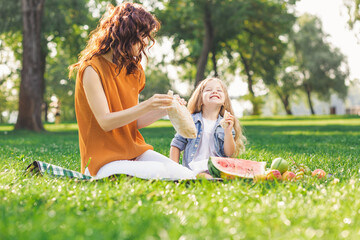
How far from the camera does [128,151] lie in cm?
378

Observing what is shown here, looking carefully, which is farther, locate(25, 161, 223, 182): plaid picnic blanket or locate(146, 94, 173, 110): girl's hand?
locate(25, 161, 223, 182): plaid picnic blanket

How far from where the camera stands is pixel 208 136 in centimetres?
481

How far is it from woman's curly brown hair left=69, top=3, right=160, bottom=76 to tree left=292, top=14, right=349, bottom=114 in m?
39.4

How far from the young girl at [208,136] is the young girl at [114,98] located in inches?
37.4

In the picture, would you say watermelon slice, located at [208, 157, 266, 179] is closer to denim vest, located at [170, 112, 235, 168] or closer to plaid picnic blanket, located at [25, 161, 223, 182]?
plaid picnic blanket, located at [25, 161, 223, 182]

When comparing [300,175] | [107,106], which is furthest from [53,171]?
[300,175]

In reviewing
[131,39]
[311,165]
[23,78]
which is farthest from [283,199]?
[23,78]

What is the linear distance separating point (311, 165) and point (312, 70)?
39.3 m

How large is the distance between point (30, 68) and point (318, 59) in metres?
33.3

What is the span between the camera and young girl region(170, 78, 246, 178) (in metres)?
4.72

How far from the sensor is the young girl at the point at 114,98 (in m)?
3.50

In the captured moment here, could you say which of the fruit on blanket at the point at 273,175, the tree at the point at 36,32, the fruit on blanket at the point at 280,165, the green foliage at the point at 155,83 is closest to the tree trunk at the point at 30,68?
the tree at the point at 36,32

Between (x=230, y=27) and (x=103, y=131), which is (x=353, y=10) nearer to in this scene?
(x=230, y=27)

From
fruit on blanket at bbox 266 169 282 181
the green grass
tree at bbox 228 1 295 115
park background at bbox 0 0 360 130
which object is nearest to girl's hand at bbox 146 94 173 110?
the green grass
